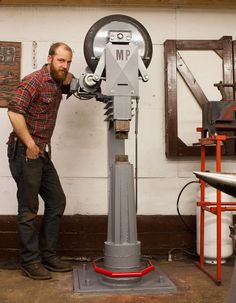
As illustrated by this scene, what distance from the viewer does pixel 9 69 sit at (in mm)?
3502

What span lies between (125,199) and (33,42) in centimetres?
177

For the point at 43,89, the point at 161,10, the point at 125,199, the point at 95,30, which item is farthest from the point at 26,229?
the point at 161,10

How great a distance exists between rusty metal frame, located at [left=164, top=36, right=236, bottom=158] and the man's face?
1032 mm

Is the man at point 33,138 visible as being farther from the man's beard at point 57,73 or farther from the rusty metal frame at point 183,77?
the rusty metal frame at point 183,77

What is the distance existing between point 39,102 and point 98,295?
1.45m

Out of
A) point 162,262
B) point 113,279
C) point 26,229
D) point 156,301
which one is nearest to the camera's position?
point 156,301

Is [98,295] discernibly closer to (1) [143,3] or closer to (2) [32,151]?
(2) [32,151]

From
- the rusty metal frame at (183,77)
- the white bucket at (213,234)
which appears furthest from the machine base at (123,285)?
the rusty metal frame at (183,77)

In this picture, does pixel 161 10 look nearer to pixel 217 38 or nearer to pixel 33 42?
pixel 217 38

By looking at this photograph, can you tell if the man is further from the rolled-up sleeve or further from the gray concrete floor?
the gray concrete floor

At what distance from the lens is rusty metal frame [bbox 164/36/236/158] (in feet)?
11.6

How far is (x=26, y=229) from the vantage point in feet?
9.57

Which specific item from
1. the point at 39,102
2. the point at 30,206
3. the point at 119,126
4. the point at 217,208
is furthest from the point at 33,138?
the point at 217,208

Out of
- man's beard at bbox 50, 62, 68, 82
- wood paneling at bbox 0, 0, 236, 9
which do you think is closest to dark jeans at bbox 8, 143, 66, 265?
man's beard at bbox 50, 62, 68, 82
